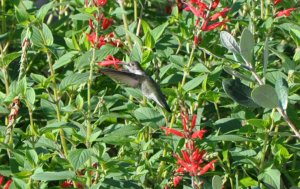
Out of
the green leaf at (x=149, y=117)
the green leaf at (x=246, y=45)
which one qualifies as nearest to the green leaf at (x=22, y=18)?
the green leaf at (x=149, y=117)

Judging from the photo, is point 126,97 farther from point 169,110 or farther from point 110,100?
point 169,110

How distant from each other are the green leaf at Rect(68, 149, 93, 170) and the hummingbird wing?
48 centimetres

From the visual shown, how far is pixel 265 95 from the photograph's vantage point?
2.02m

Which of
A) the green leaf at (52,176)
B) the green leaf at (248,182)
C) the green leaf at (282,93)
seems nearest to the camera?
A: the green leaf at (282,93)

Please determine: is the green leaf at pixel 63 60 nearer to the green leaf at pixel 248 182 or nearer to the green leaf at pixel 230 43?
the green leaf at pixel 248 182

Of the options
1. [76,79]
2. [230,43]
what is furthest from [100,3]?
[230,43]

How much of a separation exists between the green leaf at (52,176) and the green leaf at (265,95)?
2.91 feet

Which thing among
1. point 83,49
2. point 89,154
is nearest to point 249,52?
point 89,154

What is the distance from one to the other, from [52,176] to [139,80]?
696 mm

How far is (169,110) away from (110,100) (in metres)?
0.35

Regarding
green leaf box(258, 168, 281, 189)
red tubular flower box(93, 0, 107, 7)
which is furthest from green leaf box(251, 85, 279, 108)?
red tubular flower box(93, 0, 107, 7)

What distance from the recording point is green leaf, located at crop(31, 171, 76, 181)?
8.55 feet

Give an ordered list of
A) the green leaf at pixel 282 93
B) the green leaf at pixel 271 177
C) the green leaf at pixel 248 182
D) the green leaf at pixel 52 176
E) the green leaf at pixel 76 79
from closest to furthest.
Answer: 1. the green leaf at pixel 282 93
2. the green leaf at pixel 52 176
3. the green leaf at pixel 271 177
4. the green leaf at pixel 248 182
5. the green leaf at pixel 76 79

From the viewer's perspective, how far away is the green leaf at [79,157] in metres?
2.66
